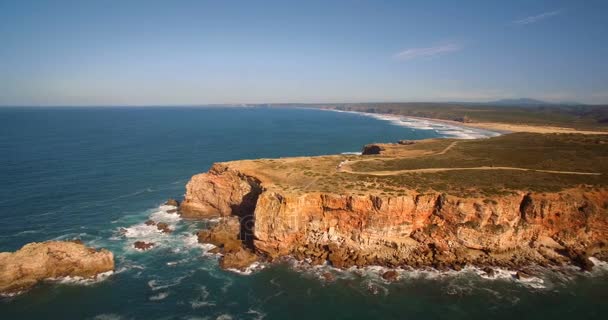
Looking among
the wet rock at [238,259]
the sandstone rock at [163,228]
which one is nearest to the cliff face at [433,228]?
the wet rock at [238,259]

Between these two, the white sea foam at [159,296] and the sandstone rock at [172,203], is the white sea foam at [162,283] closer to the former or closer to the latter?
the white sea foam at [159,296]

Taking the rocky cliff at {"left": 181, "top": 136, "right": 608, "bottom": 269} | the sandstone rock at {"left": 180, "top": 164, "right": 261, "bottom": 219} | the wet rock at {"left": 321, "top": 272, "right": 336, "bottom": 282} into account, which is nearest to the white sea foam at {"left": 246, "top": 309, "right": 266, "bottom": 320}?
the wet rock at {"left": 321, "top": 272, "right": 336, "bottom": 282}

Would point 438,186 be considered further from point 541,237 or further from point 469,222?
point 541,237

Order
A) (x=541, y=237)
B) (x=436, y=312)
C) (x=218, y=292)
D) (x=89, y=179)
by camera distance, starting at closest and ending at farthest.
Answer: (x=436, y=312)
(x=218, y=292)
(x=541, y=237)
(x=89, y=179)

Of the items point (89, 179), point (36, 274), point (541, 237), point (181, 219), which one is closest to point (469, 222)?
point (541, 237)

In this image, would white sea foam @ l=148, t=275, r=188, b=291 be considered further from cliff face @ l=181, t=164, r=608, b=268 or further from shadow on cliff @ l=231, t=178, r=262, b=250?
shadow on cliff @ l=231, t=178, r=262, b=250

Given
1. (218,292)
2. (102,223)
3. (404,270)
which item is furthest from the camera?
(102,223)

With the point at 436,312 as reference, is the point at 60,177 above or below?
above
